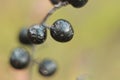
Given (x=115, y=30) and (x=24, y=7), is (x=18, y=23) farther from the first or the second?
(x=115, y=30)

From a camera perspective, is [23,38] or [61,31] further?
[23,38]

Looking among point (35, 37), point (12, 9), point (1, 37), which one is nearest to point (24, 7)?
point (12, 9)

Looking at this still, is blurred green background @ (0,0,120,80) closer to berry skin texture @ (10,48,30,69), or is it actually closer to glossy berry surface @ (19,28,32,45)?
glossy berry surface @ (19,28,32,45)

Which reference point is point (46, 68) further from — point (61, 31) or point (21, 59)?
point (61, 31)

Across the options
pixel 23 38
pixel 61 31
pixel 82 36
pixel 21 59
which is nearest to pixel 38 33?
pixel 61 31

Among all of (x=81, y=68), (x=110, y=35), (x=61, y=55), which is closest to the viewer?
(x=81, y=68)

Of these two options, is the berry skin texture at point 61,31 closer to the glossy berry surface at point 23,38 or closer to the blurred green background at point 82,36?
the glossy berry surface at point 23,38

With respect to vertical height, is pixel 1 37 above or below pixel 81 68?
above
